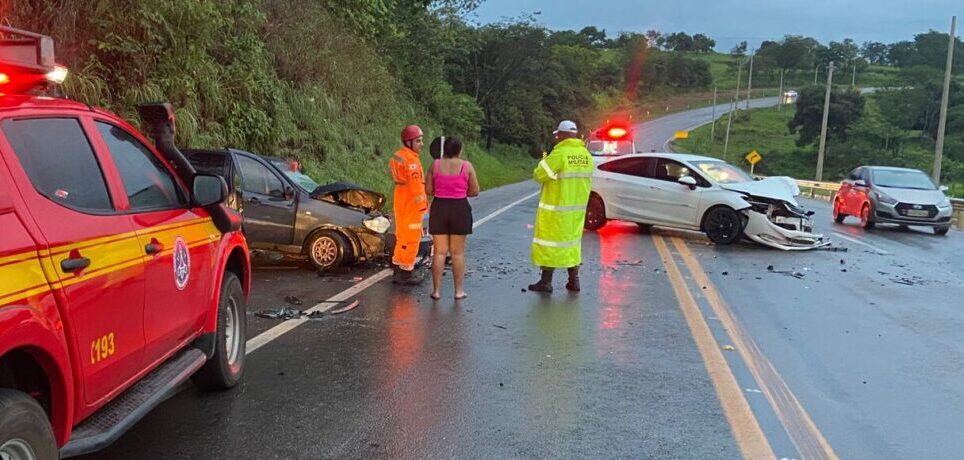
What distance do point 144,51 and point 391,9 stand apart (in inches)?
621

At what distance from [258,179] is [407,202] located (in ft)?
7.75

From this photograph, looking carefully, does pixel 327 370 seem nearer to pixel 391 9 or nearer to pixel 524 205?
pixel 524 205

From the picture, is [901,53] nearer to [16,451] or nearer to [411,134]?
[411,134]

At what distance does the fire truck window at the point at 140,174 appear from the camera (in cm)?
376

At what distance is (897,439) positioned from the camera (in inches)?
171

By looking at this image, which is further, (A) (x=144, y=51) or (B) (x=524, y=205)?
(B) (x=524, y=205)

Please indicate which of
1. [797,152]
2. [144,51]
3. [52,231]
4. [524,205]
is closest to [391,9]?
[524,205]

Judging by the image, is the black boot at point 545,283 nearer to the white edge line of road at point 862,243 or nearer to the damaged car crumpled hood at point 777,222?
the damaged car crumpled hood at point 777,222

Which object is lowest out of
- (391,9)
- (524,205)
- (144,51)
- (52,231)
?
(524,205)

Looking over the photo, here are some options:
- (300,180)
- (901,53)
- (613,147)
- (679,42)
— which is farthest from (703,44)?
(300,180)

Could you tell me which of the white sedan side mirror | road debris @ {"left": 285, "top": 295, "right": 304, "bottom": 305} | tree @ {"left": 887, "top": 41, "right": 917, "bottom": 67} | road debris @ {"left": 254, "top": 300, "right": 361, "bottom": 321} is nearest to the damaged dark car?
road debris @ {"left": 285, "top": 295, "right": 304, "bottom": 305}

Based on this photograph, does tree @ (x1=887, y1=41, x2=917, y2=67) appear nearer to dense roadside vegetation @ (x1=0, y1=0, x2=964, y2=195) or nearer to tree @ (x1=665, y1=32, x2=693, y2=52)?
tree @ (x1=665, y1=32, x2=693, y2=52)

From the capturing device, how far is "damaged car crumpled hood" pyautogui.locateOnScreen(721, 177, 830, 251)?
12.7 metres

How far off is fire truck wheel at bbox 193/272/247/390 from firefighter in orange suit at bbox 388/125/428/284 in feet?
10.9
